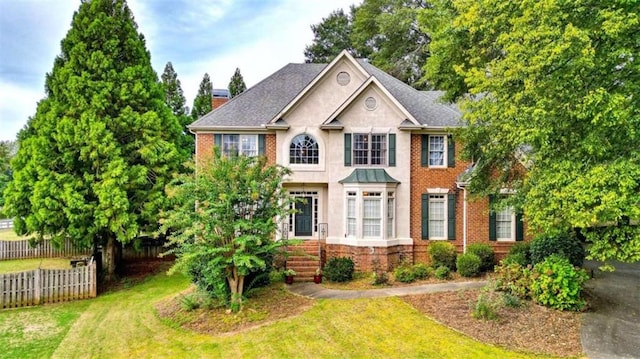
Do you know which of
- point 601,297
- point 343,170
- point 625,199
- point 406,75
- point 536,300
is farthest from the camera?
point 406,75

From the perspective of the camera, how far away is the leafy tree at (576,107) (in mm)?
7957

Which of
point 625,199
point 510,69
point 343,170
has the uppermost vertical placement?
point 510,69

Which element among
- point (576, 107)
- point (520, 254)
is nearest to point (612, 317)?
point (520, 254)

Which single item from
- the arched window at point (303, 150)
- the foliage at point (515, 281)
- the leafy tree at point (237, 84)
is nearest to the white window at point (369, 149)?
the arched window at point (303, 150)

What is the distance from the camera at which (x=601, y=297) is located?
1101 centimetres

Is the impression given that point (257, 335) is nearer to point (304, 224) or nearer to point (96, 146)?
point (304, 224)

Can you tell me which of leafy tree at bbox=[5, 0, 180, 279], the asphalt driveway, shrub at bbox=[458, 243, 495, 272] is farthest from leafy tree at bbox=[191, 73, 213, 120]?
the asphalt driveway

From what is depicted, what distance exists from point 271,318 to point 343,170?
7.46m

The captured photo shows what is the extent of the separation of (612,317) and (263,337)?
9.26 meters

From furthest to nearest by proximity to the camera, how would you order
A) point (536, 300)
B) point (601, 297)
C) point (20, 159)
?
point (20, 159)
point (601, 297)
point (536, 300)

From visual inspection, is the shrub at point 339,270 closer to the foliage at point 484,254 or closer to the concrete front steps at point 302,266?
the concrete front steps at point 302,266

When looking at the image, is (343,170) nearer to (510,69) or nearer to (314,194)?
(314,194)

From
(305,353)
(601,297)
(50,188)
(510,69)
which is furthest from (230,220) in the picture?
(601,297)

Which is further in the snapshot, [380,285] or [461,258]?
[461,258]
